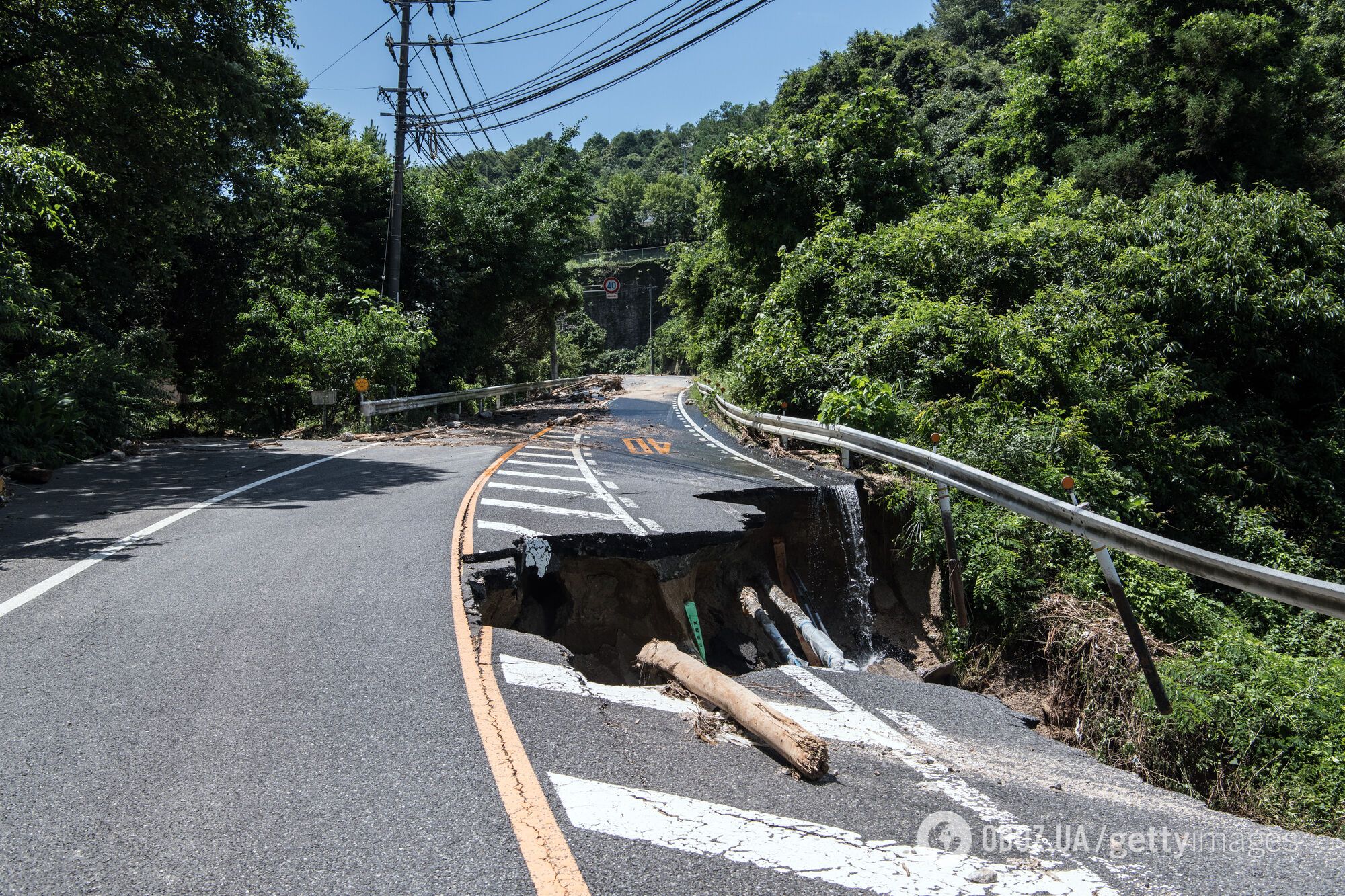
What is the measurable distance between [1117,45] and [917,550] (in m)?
20.7

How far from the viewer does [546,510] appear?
9375 millimetres

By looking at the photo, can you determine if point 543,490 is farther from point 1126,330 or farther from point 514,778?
point 1126,330

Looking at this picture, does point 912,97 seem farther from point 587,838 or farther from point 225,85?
point 587,838

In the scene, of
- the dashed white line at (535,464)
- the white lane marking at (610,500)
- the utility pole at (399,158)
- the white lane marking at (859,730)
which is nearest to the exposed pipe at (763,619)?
the white lane marking at (610,500)

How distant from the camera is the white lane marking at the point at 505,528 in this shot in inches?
321

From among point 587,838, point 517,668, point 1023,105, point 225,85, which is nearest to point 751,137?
point 1023,105

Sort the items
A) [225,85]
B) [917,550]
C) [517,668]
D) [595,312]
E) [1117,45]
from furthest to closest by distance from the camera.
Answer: [595,312]
[1117,45]
[225,85]
[917,550]
[517,668]

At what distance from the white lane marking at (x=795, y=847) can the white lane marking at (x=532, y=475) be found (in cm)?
829

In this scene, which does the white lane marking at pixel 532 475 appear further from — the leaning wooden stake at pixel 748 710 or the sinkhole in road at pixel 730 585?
the leaning wooden stake at pixel 748 710

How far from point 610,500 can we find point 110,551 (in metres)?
5.05

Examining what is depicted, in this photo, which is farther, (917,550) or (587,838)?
(917,550)

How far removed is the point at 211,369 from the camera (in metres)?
25.0

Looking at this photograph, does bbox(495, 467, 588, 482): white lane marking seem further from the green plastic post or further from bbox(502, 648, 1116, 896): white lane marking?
bbox(502, 648, 1116, 896): white lane marking

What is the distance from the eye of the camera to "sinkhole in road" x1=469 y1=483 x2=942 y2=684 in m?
7.74
